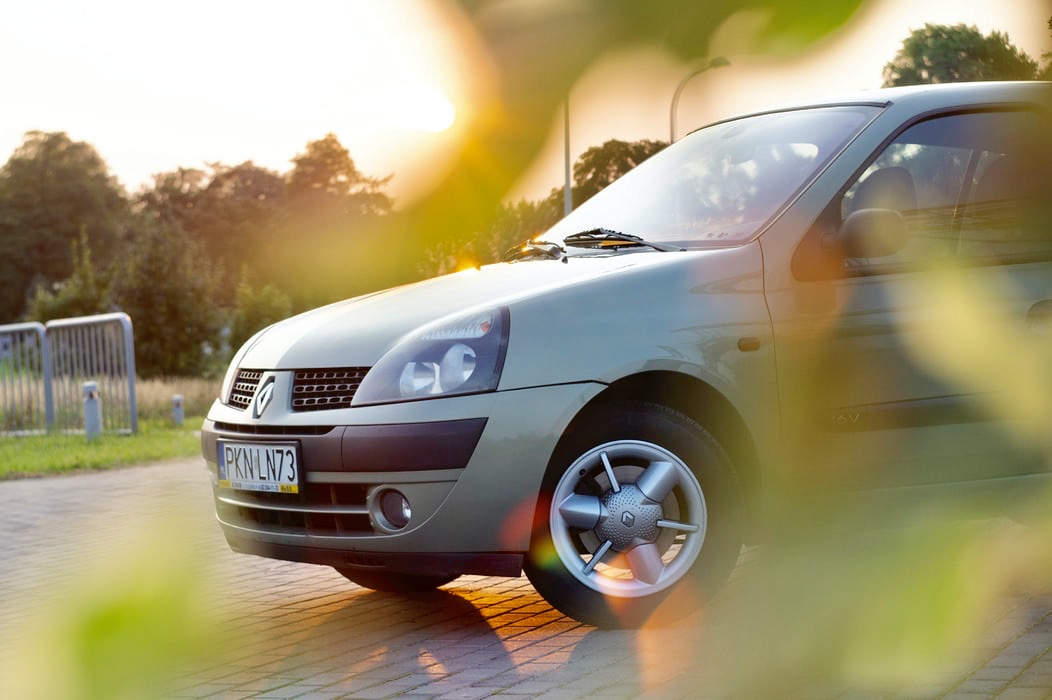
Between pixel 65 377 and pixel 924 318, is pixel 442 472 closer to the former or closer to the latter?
pixel 924 318

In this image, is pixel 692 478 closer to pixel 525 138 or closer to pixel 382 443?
pixel 382 443

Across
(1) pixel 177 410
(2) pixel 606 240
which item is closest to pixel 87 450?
(1) pixel 177 410

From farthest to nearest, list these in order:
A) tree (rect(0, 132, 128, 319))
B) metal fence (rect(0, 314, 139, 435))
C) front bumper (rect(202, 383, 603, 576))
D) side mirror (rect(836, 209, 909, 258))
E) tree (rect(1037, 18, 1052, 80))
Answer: tree (rect(0, 132, 128, 319)), metal fence (rect(0, 314, 139, 435)), tree (rect(1037, 18, 1052, 80)), side mirror (rect(836, 209, 909, 258)), front bumper (rect(202, 383, 603, 576))

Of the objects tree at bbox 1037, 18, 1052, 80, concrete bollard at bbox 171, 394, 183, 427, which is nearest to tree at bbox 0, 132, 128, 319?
concrete bollard at bbox 171, 394, 183, 427

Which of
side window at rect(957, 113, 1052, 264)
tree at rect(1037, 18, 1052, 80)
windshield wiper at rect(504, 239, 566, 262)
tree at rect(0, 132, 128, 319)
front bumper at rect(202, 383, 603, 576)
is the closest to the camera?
front bumper at rect(202, 383, 603, 576)

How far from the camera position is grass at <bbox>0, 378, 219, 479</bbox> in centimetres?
1305

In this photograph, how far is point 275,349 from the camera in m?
5.34

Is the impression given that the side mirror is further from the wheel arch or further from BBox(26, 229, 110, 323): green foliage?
BBox(26, 229, 110, 323): green foliage

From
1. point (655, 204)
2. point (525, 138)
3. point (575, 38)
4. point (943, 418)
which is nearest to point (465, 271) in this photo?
point (655, 204)

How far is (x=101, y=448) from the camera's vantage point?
14.7 m

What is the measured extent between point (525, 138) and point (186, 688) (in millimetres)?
13489

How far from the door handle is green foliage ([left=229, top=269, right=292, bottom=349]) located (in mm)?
29693

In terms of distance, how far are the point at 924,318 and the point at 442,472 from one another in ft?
5.91

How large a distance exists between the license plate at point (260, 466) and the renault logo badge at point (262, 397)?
11cm
